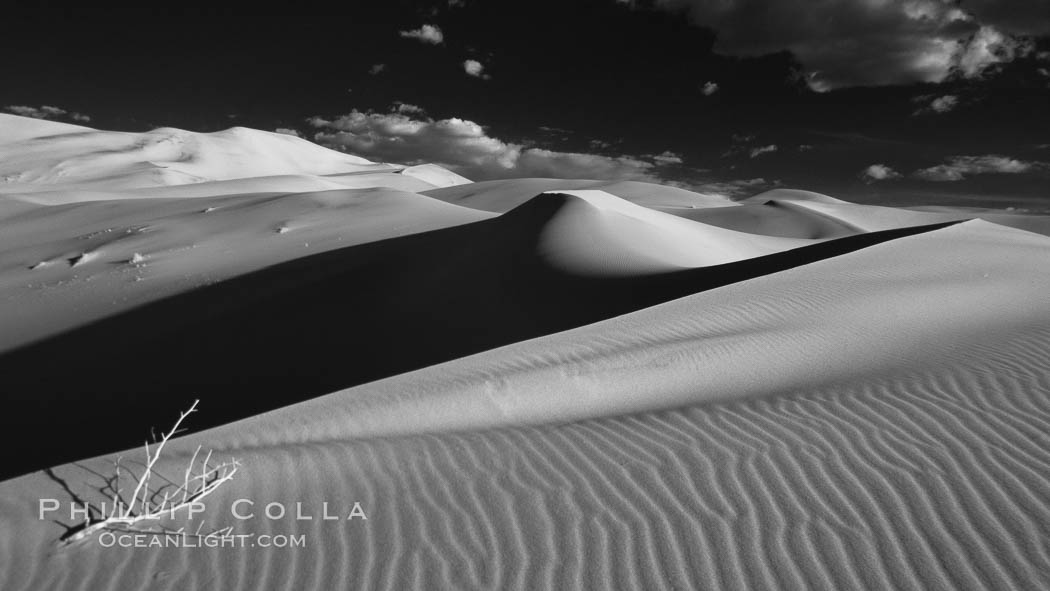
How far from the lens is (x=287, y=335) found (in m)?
9.56

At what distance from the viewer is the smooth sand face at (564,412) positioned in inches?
107

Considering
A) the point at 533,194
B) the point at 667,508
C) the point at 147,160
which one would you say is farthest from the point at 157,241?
the point at 147,160

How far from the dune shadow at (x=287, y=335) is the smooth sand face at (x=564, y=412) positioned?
0.06 meters

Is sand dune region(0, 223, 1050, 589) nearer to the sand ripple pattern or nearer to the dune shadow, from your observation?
the sand ripple pattern

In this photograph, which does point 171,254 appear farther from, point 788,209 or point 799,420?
point 788,209

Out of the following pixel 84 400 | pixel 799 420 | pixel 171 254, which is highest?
pixel 171 254

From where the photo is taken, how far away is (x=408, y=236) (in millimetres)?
16422

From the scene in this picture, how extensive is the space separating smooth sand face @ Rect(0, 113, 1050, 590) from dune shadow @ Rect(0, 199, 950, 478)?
6 cm

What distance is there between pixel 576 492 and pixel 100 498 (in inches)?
105

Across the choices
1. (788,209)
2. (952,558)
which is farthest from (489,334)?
(788,209)

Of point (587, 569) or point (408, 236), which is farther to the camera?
point (408, 236)

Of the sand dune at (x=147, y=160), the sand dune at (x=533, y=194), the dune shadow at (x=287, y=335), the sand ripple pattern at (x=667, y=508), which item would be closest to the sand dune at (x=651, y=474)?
the sand ripple pattern at (x=667, y=508)

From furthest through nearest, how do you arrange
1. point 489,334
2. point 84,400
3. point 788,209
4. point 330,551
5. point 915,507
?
point 788,209, point 489,334, point 84,400, point 915,507, point 330,551

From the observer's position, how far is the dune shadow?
7.43 metres
